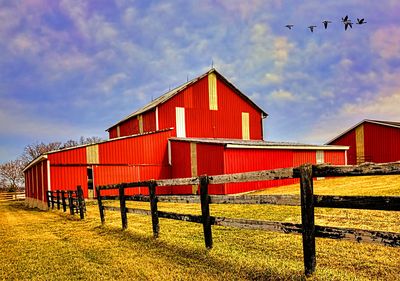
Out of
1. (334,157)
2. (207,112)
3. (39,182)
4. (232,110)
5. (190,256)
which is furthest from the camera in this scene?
(232,110)

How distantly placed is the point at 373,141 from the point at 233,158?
18.6 metres

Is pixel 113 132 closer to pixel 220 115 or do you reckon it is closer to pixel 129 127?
pixel 129 127

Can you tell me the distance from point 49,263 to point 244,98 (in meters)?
29.4

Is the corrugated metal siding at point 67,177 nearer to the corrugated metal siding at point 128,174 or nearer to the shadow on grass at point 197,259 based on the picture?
the corrugated metal siding at point 128,174

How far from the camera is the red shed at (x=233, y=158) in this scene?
78.6ft

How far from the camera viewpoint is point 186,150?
27.2 metres

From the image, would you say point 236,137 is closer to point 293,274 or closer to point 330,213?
point 330,213

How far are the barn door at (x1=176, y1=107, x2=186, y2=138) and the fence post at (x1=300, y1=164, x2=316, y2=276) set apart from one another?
25609 mm

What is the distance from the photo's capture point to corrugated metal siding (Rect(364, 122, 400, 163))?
33.8m

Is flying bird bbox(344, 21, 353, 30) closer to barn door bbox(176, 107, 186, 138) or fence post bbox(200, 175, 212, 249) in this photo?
fence post bbox(200, 175, 212, 249)

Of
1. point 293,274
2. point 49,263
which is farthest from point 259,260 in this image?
point 49,263

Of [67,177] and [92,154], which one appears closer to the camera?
[67,177]

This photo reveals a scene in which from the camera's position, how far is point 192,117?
31719mm

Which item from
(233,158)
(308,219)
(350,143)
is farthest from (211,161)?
(350,143)
